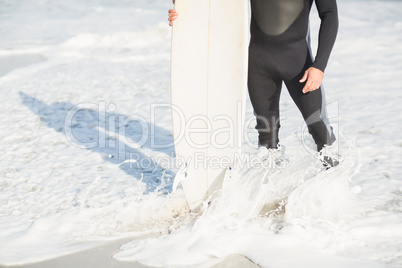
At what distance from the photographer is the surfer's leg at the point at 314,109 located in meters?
2.45

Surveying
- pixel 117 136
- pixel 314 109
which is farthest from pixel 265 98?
pixel 117 136

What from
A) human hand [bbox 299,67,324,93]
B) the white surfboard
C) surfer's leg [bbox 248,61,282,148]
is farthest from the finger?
the white surfboard

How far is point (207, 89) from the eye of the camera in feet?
8.80

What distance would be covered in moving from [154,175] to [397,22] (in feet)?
24.6

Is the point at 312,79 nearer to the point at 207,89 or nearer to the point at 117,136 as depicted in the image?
the point at 207,89

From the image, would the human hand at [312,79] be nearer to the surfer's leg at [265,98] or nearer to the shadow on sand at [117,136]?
the surfer's leg at [265,98]

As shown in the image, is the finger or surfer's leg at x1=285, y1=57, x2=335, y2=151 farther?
surfer's leg at x1=285, y1=57, x2=335, y2=151

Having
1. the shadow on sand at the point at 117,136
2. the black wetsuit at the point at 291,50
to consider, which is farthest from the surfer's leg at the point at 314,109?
the shadow on sand at the point at 117,136

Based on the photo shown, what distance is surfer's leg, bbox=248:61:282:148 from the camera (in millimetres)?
2555

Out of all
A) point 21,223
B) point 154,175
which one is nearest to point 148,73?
point 154,175

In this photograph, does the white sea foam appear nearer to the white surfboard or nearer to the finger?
the white surfboard

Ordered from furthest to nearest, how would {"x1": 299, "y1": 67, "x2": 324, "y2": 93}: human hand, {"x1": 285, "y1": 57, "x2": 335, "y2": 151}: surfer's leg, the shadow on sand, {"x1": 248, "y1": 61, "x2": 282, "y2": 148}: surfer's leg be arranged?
the shadow on sand
{"x1": 248, "y1": 61, "x2": 282, "y2": 148}: surfer's leg
{"x1": 285, "y1": 57, "x2": 335, "y2": 151}: surfer's leg
{"x1": 299, "y1": 67, "x2": 324, "y2": 93}: human hand

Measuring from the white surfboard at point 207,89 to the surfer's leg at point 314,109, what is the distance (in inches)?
11.3

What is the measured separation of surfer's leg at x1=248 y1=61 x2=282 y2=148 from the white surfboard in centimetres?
7
